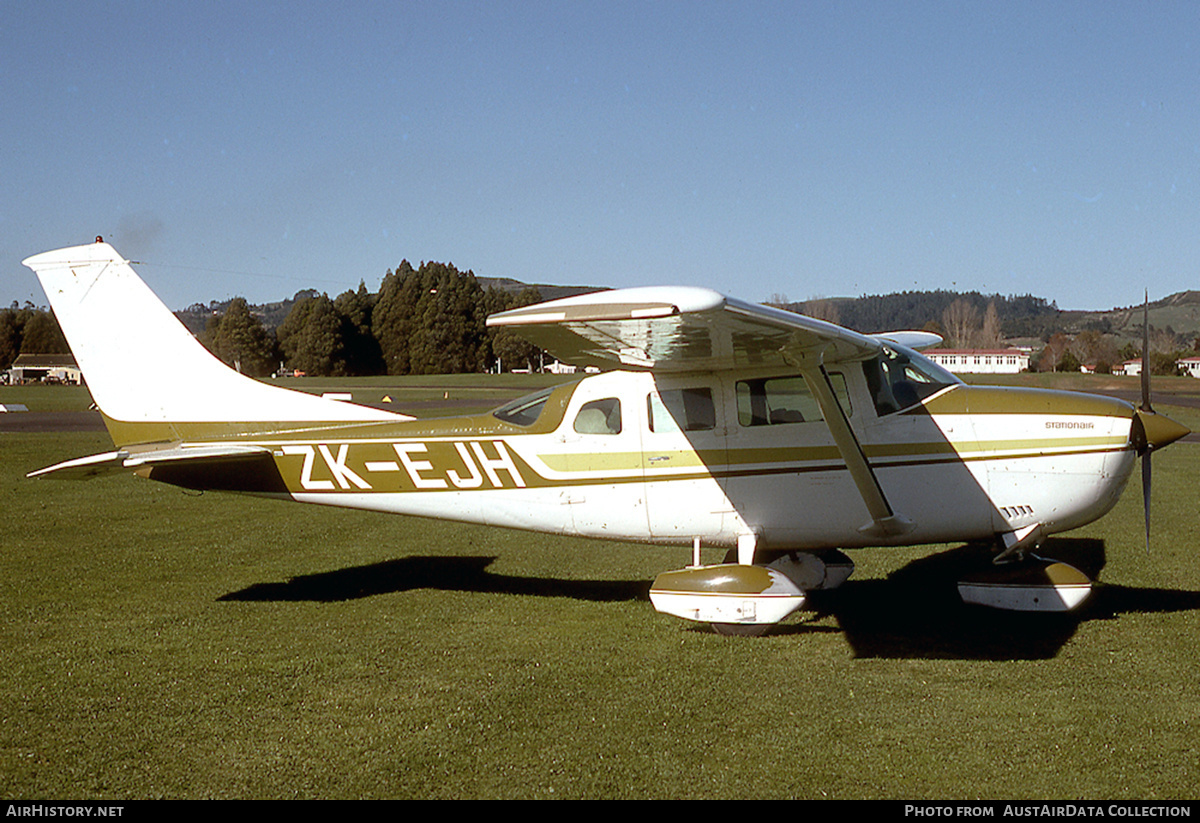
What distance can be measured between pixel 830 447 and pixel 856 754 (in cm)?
271

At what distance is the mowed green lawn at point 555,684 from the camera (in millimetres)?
4461

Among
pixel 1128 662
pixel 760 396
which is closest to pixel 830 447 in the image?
pixel 760 396

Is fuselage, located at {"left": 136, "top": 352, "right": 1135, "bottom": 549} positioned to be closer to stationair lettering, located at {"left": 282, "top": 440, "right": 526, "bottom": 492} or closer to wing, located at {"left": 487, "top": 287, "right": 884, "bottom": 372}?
stationair lettering, located at {"left": 282, "top": 440, "right": 526, "bottom": 492}

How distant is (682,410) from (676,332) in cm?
162

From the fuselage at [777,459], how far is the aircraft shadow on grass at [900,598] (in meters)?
0.71

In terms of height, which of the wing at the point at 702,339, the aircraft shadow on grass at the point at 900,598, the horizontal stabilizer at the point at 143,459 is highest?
the wing at the point at 702,339

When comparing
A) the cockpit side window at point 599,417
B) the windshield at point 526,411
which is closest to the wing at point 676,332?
the cockpit side window at point 599,417

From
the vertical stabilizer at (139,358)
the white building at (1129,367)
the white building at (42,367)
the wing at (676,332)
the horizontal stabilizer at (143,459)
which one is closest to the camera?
the wing at (676,332)

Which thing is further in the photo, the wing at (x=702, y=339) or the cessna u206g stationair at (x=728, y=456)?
the cessna u206g stationair at (x=728, y=456)

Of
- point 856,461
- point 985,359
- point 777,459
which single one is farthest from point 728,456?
point 985,359

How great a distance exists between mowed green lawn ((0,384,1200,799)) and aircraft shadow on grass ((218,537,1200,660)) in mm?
36

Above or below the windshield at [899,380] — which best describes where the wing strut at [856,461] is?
below

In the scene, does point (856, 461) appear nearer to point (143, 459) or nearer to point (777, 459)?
point (777, 459)

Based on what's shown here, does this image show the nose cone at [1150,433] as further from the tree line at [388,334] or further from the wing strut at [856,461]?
the tree line at [388,334]
